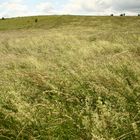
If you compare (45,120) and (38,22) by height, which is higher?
(38,22)

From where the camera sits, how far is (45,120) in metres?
4.07

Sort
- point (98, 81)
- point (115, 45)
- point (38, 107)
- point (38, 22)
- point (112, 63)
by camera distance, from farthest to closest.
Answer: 1. point (38, 22)
2. point (115, 45)
3. point (112, 63)
4. point (98, 81)
5. point (38, 107)

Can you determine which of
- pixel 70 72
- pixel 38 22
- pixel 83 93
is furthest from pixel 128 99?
pixel 38 22

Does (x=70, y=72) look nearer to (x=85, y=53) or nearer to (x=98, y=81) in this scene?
(x=98, y=81)

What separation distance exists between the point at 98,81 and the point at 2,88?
1.50 meters

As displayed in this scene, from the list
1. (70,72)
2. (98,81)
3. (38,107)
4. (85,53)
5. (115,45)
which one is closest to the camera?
(38,107)

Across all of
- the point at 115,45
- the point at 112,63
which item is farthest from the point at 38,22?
the point at 112,63

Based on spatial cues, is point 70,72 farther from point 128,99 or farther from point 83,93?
point 128,99

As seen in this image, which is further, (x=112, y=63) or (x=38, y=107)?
(x=112, y=63)

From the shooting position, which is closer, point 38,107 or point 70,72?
point 38,107

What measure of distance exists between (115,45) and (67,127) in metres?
9.16

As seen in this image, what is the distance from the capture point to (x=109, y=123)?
3715 mm

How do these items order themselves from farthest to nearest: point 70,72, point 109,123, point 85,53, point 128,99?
point 85,53, point 70,72, point 128,99, point 109,123

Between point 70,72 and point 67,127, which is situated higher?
point 70,72
